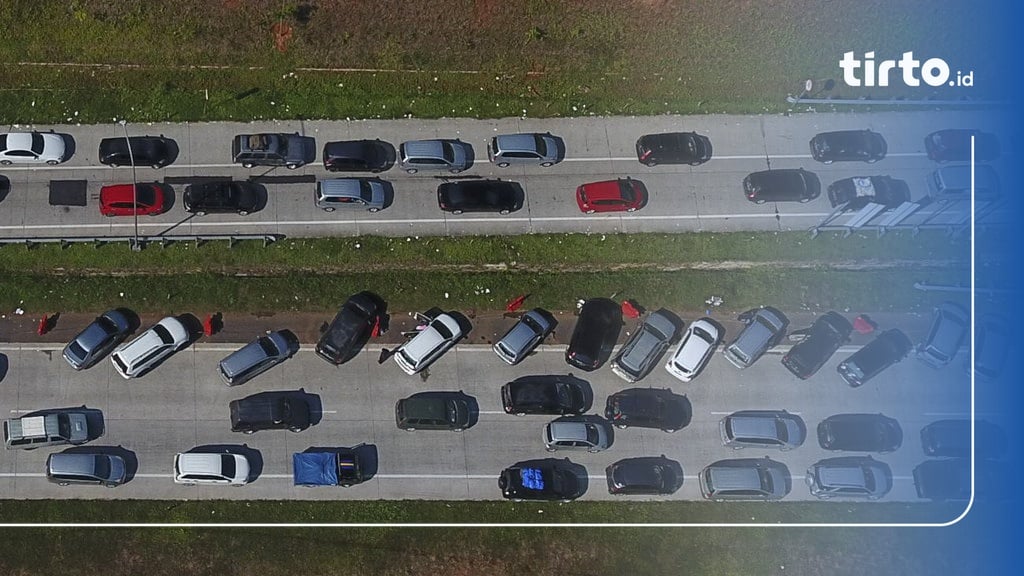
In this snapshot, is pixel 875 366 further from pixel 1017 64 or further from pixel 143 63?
pixel 143 63

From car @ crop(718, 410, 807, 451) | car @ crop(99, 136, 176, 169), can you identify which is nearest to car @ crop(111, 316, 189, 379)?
car @ crop(99, 136, 176, 169)

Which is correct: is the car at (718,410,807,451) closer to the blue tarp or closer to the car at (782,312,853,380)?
the car at (782,312,853,380)

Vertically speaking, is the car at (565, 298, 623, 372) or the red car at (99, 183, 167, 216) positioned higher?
the red car at (99, 183, 167, 216)

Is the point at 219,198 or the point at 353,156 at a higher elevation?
the point at 353,156

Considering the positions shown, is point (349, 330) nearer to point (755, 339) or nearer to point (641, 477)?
point (641, 477)

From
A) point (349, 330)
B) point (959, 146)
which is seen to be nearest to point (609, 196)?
point (349, 330)

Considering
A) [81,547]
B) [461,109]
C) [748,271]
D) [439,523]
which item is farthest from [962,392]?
[81,547]
